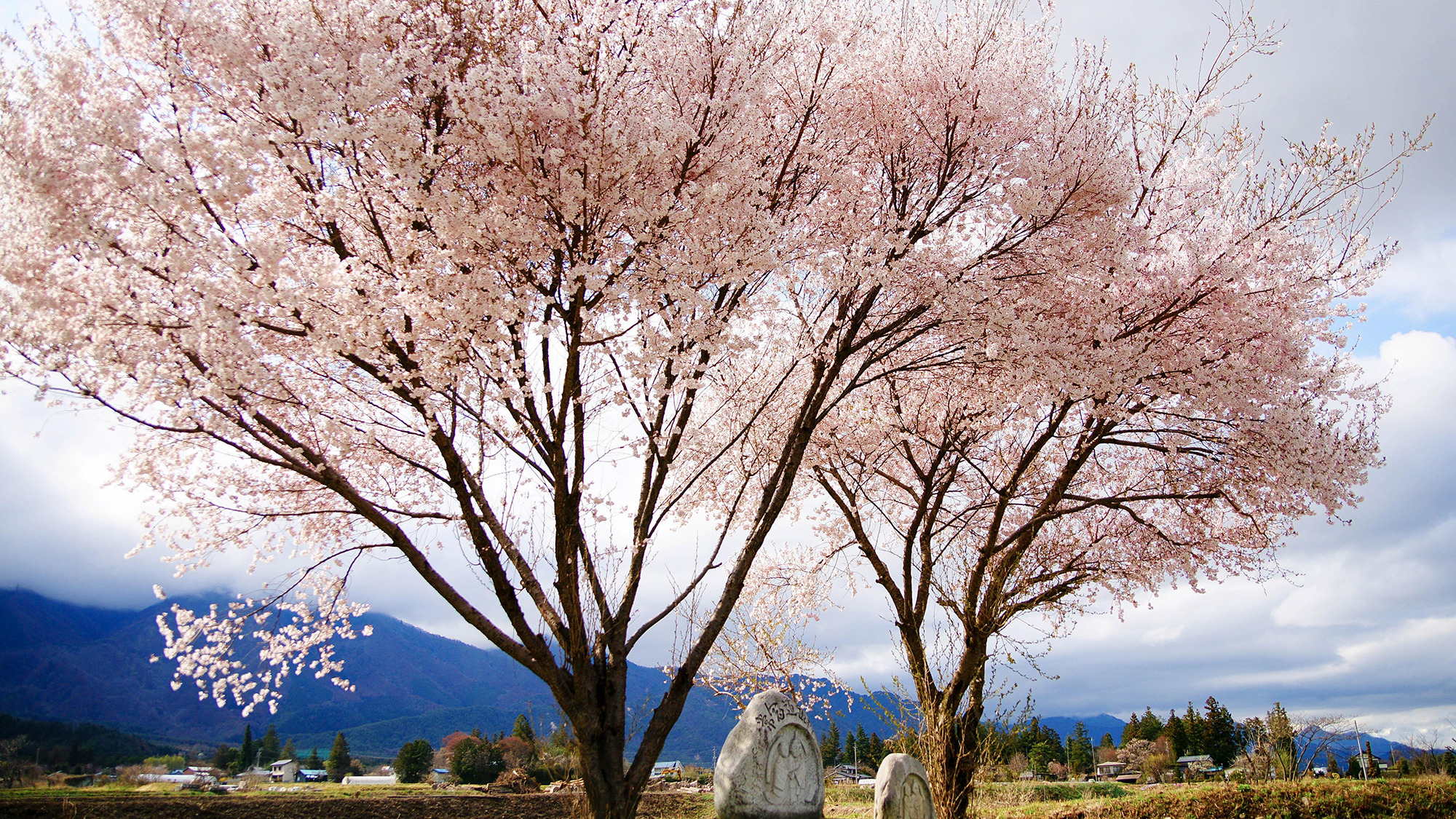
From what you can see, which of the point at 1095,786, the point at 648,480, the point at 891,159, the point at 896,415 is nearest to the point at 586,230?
the point at 648,480

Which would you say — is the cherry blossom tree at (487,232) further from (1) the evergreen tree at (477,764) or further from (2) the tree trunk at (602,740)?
(1) the evergreen tree at (477,764)

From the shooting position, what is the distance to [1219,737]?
21891mm

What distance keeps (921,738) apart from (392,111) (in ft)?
23.0

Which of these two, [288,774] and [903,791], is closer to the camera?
[903,791]

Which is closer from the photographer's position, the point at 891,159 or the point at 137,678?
the point at 891,159

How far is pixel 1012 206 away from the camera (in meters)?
6.77

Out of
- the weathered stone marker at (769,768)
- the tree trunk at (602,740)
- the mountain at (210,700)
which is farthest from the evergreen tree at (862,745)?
the tree trunk at (602,740)

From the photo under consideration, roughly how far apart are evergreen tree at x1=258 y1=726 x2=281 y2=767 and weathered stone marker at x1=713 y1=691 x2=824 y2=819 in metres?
19.0

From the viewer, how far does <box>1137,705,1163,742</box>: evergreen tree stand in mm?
24953

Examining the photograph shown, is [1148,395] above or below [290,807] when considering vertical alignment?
above

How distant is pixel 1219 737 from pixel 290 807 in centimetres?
2422

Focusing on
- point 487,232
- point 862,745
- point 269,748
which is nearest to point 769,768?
point 487,232

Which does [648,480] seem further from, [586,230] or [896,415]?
A: [896,415]

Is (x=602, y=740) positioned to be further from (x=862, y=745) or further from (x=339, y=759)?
(x=862, y=745)
